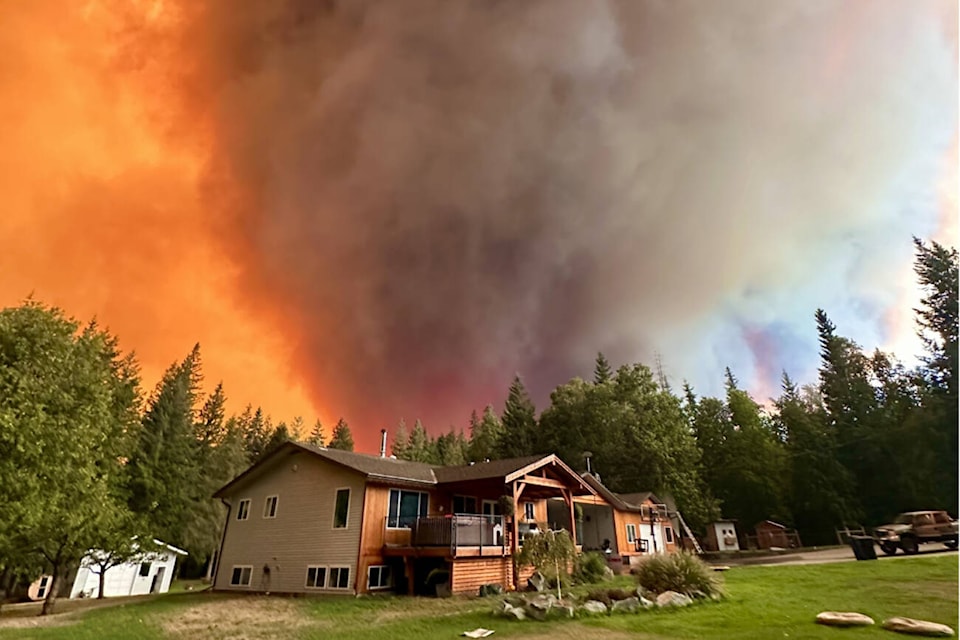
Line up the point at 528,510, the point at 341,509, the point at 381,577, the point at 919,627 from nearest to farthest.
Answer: the point at 919,627
the point at 381,577
the point at 341,509
the point at 528,510

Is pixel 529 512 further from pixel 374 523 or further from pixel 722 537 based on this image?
pixel 722 537

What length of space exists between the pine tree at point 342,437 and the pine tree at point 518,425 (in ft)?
68.6

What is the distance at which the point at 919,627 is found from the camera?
8.84 m

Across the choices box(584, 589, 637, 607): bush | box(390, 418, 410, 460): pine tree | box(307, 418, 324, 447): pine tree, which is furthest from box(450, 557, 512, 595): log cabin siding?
box(307, 418, 324, 447): pine tree

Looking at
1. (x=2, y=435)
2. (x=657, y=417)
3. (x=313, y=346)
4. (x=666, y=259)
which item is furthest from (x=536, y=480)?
(x=657, y=417)

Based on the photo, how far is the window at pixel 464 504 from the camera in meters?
21.8

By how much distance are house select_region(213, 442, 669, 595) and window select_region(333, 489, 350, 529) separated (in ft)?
0.13

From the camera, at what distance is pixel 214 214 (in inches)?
723

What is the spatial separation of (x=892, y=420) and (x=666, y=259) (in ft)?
110

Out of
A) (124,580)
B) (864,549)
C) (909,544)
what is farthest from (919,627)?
(124,580)

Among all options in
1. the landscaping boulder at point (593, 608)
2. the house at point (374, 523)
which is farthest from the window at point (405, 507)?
the landscaping boulder at point (593, 608)

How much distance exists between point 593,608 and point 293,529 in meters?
13.1

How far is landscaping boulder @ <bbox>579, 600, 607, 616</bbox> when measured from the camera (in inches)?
491

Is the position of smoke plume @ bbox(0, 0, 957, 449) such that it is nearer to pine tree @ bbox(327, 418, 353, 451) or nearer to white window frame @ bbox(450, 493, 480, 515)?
white window frame @ bbox(450, 493, 480, 515)
